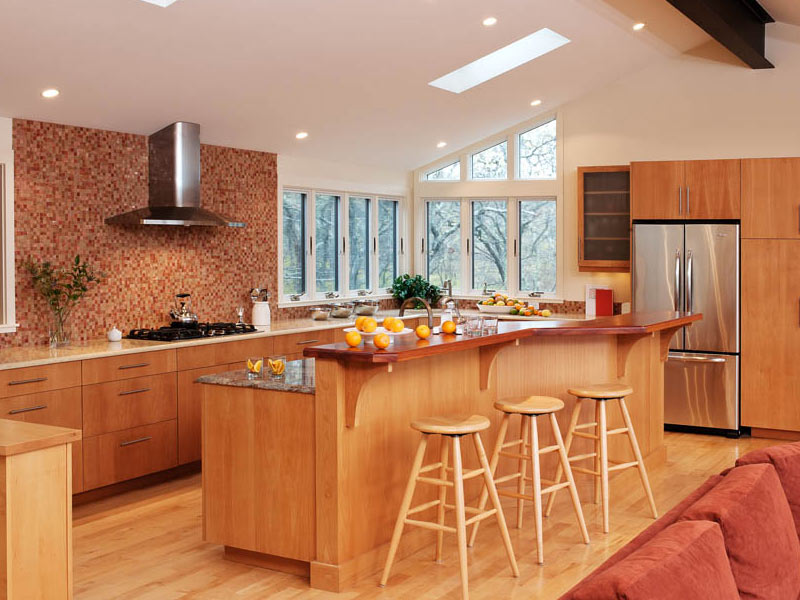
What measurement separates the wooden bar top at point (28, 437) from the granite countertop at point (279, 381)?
1.07 metres

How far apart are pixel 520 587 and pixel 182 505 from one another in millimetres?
2262

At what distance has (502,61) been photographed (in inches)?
278

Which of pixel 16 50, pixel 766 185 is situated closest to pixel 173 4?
pixel 16 50

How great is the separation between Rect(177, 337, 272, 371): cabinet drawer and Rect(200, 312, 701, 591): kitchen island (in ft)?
4.74

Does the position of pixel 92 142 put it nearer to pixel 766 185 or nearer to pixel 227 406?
pixel 227 406

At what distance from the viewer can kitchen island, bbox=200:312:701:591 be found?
13.0 feet

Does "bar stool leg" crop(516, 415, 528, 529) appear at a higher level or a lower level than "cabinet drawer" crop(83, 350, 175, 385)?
lower

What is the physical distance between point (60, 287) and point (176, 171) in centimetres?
117

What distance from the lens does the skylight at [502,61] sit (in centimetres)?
684

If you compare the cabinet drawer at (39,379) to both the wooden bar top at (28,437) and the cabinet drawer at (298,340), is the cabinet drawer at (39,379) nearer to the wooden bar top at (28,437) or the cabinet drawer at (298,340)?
the wooden bar top at (28,437)

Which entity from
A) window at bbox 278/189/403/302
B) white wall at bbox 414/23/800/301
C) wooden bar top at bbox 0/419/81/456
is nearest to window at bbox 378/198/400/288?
window at bbox 278/189/403/302

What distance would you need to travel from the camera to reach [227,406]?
427cm

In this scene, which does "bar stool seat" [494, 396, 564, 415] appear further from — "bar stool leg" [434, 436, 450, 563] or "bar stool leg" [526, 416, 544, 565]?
"bar stool leg" [434, 436, 450, 563]

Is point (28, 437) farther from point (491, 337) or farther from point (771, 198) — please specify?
point (771, 198)
